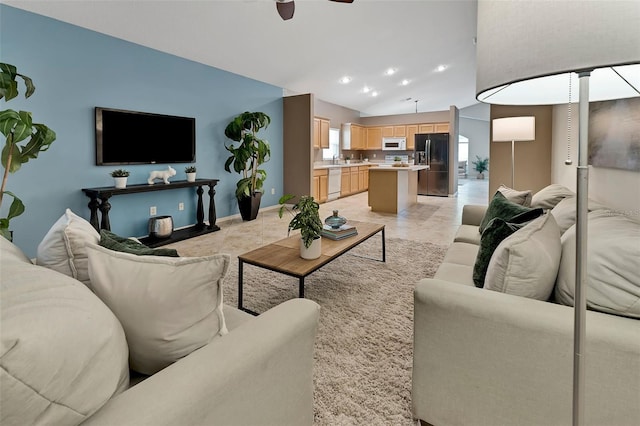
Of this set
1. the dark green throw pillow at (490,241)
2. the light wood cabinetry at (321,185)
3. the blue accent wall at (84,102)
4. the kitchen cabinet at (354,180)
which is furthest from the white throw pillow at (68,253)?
the kitchen cabinet at (354,180)

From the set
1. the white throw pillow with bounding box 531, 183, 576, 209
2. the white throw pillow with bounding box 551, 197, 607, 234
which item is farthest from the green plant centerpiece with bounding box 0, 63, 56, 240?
the white throw pillow with bounding box 531, 183, 576, 209

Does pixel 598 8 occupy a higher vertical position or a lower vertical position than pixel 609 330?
higher

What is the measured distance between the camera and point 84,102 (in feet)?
12.2

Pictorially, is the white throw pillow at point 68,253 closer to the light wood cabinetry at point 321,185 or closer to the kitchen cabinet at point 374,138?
the light wood cabinetry at point 321,185

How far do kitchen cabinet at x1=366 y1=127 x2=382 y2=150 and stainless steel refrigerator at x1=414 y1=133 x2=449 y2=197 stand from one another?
1414mm

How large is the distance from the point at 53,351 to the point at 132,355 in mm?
367

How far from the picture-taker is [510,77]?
0.67m

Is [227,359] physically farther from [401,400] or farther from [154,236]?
[154,236]

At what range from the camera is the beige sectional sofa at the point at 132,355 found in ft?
1.79

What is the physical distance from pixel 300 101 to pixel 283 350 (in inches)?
240

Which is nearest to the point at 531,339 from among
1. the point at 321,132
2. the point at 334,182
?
the point at 334,182

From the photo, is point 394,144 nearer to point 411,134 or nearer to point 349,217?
point 411,134

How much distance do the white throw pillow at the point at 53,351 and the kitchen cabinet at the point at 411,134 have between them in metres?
9.62

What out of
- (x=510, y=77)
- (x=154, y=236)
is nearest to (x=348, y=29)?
(x=154, y=236)
